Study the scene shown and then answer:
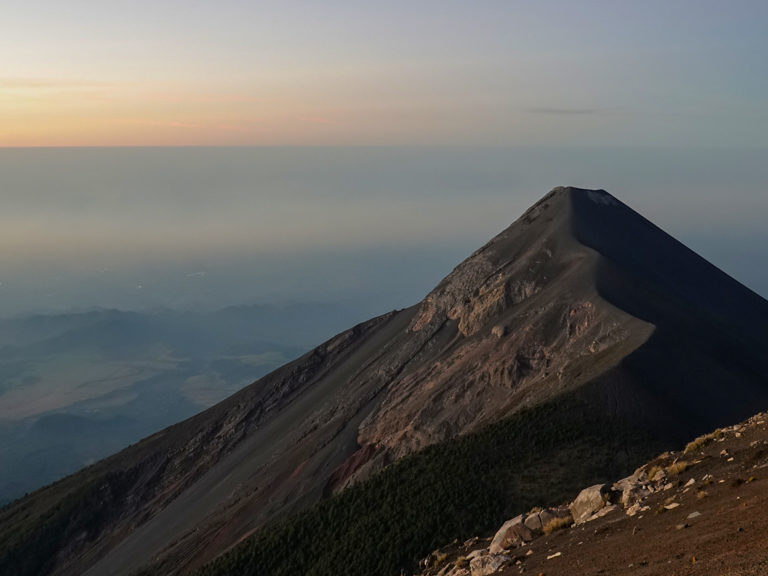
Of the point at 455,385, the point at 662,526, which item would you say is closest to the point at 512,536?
the point at 662,526

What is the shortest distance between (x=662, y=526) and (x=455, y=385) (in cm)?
4380

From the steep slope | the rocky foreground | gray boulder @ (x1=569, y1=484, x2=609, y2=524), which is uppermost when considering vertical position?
Result: the steep slope

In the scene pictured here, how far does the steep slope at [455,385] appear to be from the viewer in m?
59.9

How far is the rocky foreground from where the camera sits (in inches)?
848

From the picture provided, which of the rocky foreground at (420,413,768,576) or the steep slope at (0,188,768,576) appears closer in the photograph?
the rocky foreground at (420,413,768,576)

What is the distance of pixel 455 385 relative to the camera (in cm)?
6856

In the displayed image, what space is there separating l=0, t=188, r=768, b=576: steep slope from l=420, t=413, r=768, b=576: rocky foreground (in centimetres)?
1916

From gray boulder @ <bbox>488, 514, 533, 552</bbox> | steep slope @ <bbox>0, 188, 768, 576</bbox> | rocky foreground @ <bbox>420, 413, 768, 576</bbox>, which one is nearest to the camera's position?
rocky foreground @ <bbox>420, 413, 768, 576</bbox>

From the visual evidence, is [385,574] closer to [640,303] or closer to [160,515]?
[640,303]

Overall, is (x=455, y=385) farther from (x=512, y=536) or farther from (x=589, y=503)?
(x=589, y=503)

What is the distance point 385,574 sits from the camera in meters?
42.2

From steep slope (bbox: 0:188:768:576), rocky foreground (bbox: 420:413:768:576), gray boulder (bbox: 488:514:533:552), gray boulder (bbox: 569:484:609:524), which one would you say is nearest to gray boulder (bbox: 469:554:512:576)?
rocky foreground (bbox: 420:413:768:576)

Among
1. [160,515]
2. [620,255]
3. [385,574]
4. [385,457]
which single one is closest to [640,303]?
[620,255]

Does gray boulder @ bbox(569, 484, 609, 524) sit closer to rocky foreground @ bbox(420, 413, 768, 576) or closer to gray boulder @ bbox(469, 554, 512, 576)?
rocky foreground @ bbox(420, 413, 768, 576)
